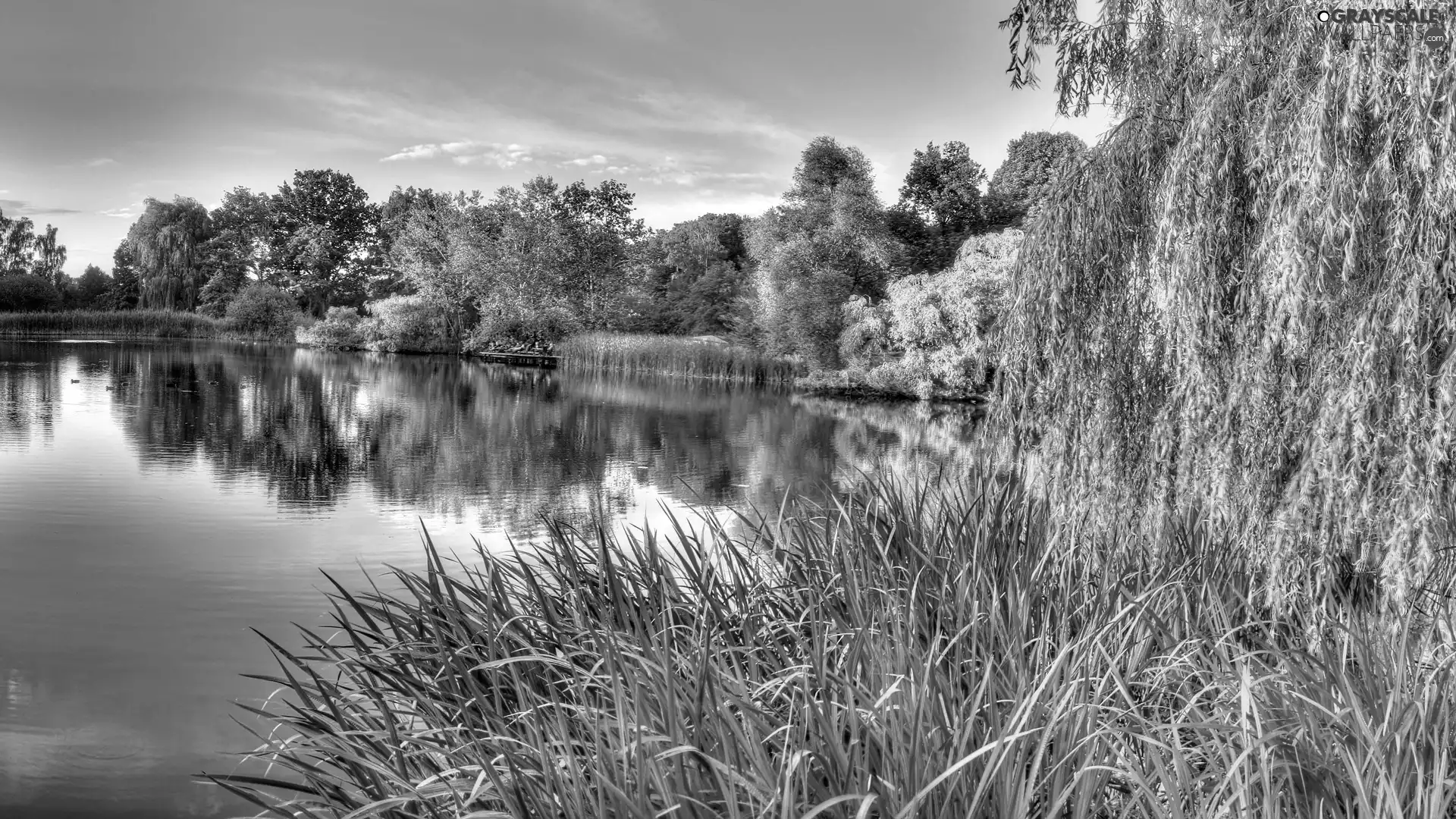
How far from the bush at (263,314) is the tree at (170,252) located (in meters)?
6.20

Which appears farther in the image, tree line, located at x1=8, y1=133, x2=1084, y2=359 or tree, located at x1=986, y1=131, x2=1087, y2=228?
tree, located at x1=986, y1=131, x2=1087, y2=228

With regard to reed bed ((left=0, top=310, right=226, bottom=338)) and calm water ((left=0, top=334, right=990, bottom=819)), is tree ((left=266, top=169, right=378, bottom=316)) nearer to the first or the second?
reed bed ((left=0, top=310, right=226, bottom=338))

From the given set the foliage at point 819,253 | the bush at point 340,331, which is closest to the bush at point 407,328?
the bush at point 340,331

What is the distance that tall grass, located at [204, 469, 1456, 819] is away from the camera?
187 centimetres

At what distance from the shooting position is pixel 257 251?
51.0 metres

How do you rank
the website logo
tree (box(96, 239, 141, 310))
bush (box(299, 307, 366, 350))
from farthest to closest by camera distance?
1. tree (box(96, 239, 141, 310))
2. bush (box(299, 307, 366, 350))
3. the website logo

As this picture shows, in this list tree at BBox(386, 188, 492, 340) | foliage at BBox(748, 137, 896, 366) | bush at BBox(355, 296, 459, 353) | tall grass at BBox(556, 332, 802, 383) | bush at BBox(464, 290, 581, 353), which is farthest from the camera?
bush at BBox(355, 296, 459, 353)

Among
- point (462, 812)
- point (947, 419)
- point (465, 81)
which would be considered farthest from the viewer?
point (465, 81)

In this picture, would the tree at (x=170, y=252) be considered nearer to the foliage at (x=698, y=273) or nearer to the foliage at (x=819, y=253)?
the foliage at (x=698, y=273)

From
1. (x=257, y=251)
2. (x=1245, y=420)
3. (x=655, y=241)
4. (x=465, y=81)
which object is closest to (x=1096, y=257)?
(x=1245, y=420)

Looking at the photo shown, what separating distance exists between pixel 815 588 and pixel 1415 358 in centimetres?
214

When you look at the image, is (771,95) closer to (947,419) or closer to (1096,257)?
(947,419)

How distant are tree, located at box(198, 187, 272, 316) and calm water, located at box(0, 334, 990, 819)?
26243 mm

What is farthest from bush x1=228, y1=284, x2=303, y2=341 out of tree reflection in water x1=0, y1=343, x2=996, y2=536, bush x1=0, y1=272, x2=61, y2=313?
tree reflection in water x1=0, y1=343, x2=996, y2=536
